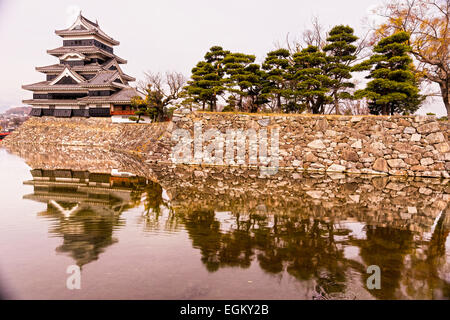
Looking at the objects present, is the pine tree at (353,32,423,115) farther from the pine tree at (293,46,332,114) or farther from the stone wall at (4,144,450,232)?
the stone wall at (4,144,450,232)

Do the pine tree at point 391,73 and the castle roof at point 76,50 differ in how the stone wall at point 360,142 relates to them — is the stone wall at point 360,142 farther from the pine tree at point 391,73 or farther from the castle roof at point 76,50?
the castle roof at point 76,50

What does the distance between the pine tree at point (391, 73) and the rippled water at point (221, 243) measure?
7919 mm

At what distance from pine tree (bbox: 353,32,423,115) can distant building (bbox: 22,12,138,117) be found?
78.8 ft

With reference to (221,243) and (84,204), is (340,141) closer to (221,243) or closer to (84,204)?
(221,243)

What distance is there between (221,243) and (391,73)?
46.0 feet

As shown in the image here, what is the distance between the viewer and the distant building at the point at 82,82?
99.1 ft

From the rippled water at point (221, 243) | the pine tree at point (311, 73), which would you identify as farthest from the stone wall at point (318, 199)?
the pine tree at point (311, 73)

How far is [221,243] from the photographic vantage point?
3816 millimetres

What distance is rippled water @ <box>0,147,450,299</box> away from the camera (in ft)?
8.68

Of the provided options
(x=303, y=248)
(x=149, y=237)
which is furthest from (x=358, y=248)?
(x=149, y=237)

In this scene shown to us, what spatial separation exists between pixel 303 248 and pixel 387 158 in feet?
36.3

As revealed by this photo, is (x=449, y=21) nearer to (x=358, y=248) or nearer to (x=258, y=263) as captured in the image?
(x=358, y=248)

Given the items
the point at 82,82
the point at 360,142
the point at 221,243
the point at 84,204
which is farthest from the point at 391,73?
the point at 82,82

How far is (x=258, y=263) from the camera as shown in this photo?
318cm
